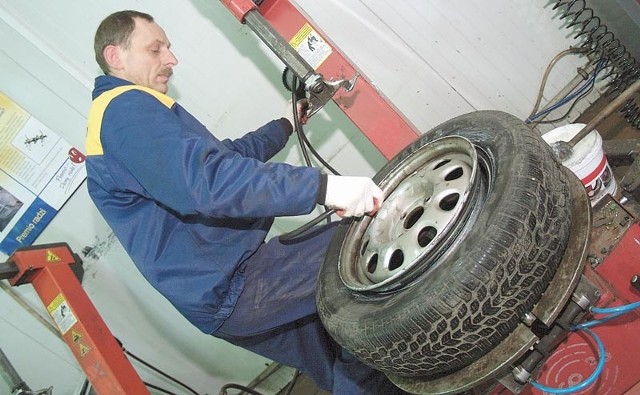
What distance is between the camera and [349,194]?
1169 millimetres

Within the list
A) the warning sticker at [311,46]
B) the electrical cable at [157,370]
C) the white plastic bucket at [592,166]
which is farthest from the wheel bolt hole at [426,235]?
the electrical cable at [157,370]

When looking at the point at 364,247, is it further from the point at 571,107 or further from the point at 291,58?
the point at 571,107

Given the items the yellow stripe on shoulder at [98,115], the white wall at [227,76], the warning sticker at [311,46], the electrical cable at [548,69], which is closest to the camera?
the yellow stripe on shoulder at [98,115]

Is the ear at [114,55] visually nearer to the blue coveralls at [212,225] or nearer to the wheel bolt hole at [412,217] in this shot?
the blue coveralls at [212,225]

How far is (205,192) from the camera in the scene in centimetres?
112

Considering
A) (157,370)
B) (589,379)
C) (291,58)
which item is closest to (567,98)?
(291,58)

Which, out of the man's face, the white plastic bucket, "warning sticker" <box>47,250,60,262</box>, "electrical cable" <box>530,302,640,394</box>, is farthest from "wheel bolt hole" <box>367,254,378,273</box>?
"warning sticker" <box>47,250,60,262</box>

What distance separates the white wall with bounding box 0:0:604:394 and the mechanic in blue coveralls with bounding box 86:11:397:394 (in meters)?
0.49

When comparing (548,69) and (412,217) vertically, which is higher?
(548,69)

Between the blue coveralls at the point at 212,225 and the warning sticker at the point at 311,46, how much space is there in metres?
0.46

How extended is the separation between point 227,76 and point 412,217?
1257 mm

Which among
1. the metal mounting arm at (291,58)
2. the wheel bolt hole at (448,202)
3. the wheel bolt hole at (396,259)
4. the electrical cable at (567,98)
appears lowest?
the wheel bolt hole at (396,259)

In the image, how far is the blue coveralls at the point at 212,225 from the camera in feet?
3.73

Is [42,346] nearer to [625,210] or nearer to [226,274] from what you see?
[226,274]
